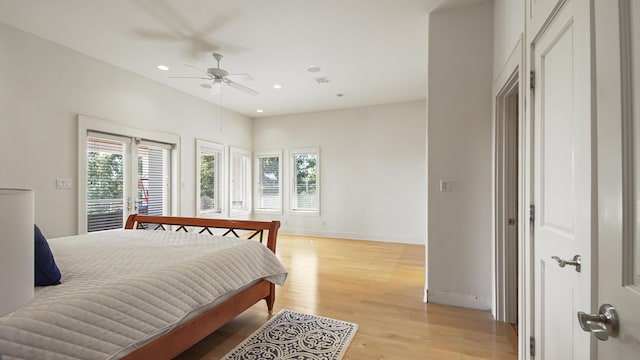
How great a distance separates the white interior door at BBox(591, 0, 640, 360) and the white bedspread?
1.84m

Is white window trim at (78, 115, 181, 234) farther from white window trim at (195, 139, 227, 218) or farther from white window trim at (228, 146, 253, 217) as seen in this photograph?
white window trim at (228, 146, 253, 217)

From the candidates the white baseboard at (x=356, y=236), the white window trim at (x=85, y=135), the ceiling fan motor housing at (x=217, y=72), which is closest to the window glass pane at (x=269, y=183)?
the white baseboard at (x=356, y=236)

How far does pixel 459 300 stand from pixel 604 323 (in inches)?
93.9

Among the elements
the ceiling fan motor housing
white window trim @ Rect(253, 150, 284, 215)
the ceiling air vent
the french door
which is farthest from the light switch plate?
white window trim @ Rect(253, 150, 284, 215)

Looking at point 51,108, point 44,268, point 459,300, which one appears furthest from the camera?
point 51,108

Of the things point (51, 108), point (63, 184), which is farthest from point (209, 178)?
point (51, 108)

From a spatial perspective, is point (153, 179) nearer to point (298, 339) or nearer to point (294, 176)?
point (294, 176)

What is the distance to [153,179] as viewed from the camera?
4.87 meters

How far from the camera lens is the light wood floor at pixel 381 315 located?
2.10 meters

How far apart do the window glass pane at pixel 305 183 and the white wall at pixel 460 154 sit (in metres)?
4.10

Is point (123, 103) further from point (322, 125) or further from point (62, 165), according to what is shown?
point (322, 125)

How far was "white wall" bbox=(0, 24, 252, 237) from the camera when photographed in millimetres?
3072

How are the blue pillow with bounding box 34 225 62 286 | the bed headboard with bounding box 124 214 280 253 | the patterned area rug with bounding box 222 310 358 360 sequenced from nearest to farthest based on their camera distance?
the blue pillow with bounding box 34 225 62 286 → the patterned area rug with bounding box 222 310 358 360 → the bed headboard with bounding box 124 214 280 253

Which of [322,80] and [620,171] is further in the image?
[322,80]
